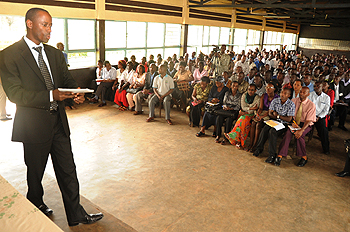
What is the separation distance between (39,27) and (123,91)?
5.31 meters

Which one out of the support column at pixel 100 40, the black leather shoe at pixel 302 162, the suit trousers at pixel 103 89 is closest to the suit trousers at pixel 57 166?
the black leather shoe at pixel 302 162

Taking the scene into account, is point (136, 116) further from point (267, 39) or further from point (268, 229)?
point (267, 39)

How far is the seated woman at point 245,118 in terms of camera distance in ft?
16.8

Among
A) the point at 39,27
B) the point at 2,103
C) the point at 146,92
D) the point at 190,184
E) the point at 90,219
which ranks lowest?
the point at 190,184

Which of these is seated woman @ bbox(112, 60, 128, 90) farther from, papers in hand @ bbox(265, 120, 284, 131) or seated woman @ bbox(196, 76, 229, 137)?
papers in hand @ bbox(265, 120, 284, 131)

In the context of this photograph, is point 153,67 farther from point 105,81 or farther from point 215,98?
point 215,98

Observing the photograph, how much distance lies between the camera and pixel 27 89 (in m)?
2.22

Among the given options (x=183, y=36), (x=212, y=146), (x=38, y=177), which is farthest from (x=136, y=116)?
(x=183, y=36)

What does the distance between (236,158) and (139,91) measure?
135 inches

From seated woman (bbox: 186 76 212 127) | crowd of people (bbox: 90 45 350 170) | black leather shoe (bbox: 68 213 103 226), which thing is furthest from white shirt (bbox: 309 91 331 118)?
black leather shoe (bbox: 68 213 103 226)

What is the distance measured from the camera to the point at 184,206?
3252 mm

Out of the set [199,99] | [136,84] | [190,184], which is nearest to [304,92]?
[199,99]

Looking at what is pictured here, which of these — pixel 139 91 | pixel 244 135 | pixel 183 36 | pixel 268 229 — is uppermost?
pixel 183 36

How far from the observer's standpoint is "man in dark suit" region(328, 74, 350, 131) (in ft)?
20.6
